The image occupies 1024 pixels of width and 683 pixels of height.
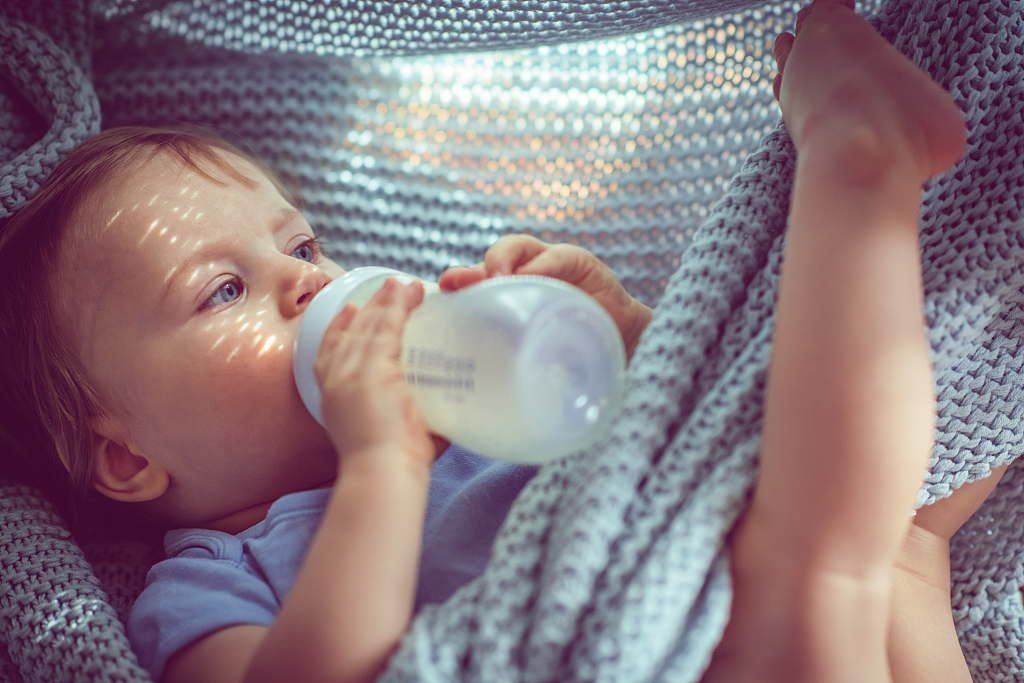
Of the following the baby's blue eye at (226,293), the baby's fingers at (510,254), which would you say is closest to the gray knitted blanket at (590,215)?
the baby's fingers at (510,254)

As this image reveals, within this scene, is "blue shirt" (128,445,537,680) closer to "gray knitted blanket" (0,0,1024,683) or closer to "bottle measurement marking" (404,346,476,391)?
"gray knitted blanket" (0,0,1024,683)

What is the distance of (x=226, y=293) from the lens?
664mm

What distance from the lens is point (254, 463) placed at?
2.21 feet

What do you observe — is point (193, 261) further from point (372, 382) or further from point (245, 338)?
point (372, 382)

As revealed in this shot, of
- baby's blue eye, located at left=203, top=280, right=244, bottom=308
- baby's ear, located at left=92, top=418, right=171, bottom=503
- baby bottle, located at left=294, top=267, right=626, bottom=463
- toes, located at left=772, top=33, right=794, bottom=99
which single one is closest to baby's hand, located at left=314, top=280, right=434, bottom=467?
baby bottle, located at left=294, top=267, right=626, bottom=463

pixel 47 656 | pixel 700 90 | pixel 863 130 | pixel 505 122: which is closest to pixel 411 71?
pixel 505 122

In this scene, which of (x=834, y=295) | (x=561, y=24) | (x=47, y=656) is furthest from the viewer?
(x=561, y=24)

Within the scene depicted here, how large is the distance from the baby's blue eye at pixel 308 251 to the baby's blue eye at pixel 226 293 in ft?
0.31

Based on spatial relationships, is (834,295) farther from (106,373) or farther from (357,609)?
(106,373)

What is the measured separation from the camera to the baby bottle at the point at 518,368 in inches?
18.0

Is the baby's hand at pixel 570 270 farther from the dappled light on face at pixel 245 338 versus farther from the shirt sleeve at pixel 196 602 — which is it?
the shirt sleeve at pixel 196 602

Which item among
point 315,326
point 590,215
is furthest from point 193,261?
point 590,215

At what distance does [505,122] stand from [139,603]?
0.69 m

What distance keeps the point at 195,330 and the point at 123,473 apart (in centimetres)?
17
